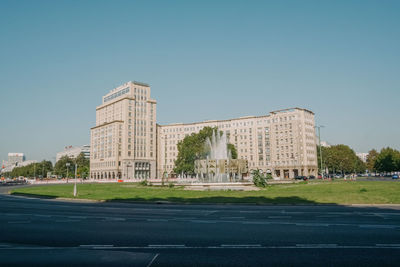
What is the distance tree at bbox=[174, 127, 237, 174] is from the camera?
324ft

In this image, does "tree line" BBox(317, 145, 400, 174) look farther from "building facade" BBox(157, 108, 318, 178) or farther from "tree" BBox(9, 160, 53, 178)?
"tree" BBox(9, 160, 53, 178)

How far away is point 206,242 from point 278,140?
109086 mm

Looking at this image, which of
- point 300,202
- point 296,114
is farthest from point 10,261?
point 296,114

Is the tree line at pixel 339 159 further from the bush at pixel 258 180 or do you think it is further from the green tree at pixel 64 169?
the green tree at pixel 64 169

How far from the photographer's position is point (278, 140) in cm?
Result: 11419

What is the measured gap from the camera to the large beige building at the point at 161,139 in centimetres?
11075

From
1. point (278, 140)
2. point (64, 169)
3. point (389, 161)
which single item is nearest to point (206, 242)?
point (278, 140)

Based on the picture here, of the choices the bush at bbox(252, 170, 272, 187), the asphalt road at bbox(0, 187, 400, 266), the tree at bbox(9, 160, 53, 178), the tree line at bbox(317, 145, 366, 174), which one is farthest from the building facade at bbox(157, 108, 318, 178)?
the asphalt road at bbox(0, 187, 400, 266)

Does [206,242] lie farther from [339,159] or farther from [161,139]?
[161,139]

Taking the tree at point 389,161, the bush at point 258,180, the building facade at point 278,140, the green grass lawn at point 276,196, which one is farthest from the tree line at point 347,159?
the bush at point 258,180

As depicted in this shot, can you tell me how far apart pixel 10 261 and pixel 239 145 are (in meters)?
121

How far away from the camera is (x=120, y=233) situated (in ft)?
35.0

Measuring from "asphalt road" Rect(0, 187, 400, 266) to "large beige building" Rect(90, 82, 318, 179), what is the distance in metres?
98.8

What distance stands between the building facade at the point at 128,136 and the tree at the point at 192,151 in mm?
28212
